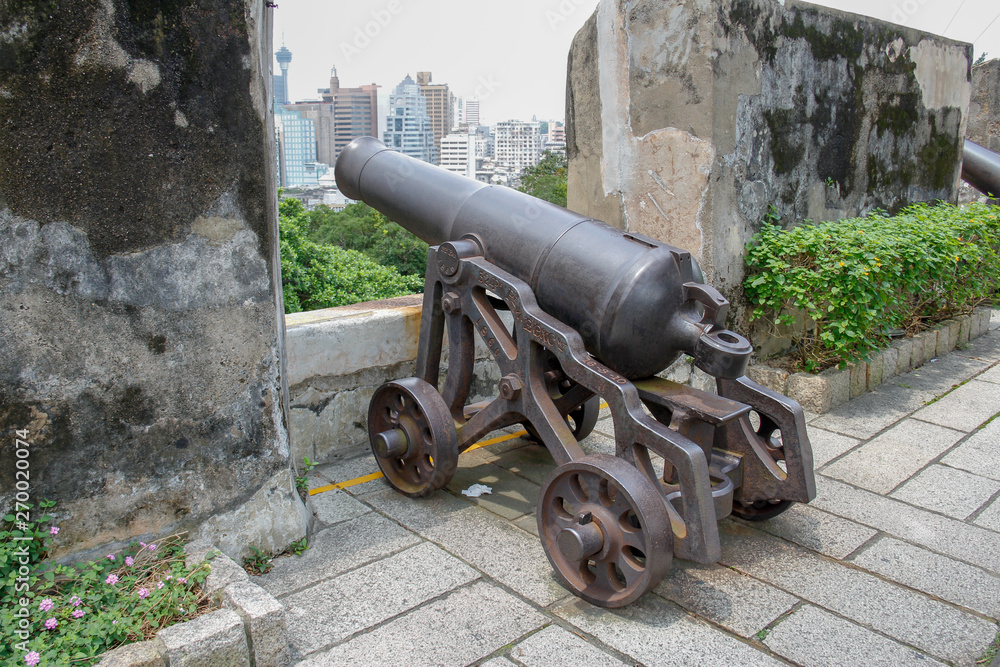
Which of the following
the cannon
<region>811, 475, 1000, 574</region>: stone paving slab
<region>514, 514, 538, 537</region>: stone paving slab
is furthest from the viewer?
<region>514, 514, 538, 537</region>: stone paving slab

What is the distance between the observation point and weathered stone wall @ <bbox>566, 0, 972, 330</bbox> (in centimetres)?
418

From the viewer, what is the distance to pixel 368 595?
2.53 metres

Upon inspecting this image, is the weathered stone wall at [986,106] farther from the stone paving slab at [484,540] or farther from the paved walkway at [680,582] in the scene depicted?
the stone paving slab at [484,540]

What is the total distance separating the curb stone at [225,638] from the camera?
1989 millimetres

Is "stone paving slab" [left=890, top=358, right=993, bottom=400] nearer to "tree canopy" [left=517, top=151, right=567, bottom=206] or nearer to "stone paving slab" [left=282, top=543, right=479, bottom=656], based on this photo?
"stone paving slab" [left=282, top=543, right=479, bottom=656]

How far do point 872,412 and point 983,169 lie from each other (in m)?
4.48

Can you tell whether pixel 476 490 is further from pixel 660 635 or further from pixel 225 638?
pixel 225 638

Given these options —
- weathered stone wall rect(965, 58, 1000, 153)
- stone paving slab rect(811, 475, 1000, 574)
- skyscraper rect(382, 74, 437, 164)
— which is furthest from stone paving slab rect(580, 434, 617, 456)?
skyscraper rect(382, 74, 437, 164)

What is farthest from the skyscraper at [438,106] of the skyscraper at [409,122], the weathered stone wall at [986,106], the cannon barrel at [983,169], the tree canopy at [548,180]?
the cannon barrel at [983,169]

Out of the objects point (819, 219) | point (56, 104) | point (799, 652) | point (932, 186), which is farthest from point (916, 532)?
point (932, 186)

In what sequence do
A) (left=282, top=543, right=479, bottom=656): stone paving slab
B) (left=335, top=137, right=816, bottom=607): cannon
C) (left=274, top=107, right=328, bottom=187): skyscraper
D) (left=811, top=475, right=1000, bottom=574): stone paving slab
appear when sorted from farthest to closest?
(left=274, top=107, right=328, bottom=187): skyscraper
(left=811, top=475, right=1000, bottom=574): stone paving slab
(left=335, top=137, right=816, bottom=607): cannon
(left=282, top=543, right=479, bottom=656): stone paving slab

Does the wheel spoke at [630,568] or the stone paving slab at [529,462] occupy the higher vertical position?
the wheel spoke at [630,568]

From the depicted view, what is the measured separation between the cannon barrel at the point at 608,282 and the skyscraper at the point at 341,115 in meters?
39.5

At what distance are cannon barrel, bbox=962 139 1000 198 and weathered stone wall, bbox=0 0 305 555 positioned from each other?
7.22 metres
